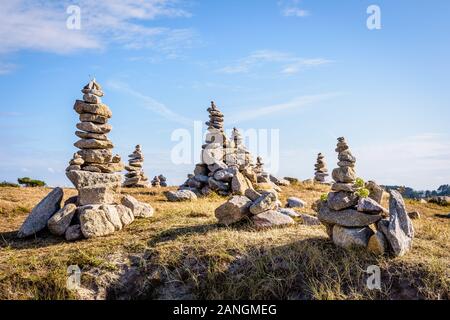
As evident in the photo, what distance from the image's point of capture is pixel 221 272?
905 cm

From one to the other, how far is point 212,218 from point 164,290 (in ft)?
18.2

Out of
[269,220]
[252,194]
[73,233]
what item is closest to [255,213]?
[269,220]

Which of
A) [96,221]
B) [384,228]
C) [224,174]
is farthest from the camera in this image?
[224,174]

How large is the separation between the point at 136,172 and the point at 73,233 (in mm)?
26169

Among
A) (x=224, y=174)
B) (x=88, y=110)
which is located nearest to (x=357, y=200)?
(x=88, y=110)

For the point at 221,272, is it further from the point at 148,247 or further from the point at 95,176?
the point at 95,176

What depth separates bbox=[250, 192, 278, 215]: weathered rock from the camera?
12.4m

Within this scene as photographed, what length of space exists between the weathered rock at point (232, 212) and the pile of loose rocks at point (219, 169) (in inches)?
361

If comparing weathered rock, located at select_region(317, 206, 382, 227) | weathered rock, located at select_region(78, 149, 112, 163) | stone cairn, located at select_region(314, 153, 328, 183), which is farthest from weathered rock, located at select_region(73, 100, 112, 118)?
stone cairn, located at select_region(314, 153, 328, 183)

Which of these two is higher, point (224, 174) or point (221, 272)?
point (224, 174)

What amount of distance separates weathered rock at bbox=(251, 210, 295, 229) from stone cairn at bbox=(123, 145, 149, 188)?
25.3 metres

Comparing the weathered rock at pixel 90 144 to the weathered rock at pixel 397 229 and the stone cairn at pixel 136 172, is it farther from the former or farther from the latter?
the stone cairn at pixel 136 172
